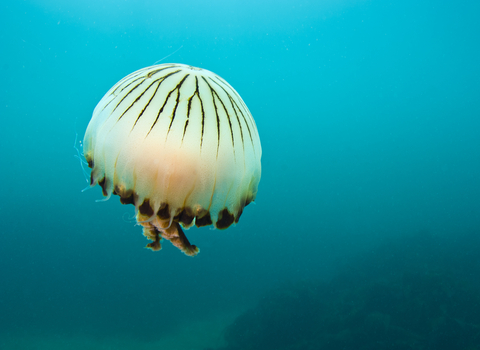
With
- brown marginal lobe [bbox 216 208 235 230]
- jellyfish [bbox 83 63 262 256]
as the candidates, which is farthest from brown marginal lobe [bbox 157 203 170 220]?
brown marginal lobe [bbox 216 208 235 230]

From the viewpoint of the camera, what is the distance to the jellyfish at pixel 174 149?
55.5 inches

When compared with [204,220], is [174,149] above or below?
above

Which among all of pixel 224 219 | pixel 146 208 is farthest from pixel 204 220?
pixel 146 208

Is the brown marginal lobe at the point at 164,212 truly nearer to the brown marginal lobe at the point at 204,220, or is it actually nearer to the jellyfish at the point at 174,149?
the jellyfish at the point at 174,149

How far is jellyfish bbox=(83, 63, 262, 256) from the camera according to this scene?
1411mm

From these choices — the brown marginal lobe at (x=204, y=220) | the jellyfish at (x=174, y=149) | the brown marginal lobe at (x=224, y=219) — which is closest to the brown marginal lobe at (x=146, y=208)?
the jellyfish at (x=174, y=149)

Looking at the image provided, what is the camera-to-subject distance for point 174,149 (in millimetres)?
1402

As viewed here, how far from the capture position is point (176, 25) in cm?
2144

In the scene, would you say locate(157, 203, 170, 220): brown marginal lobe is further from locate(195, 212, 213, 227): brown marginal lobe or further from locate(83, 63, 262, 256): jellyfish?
locate(195, 212, 213, 227): brown marginal lobe

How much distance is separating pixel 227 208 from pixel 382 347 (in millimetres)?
11019

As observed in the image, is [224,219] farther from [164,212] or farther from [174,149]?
[174,149]

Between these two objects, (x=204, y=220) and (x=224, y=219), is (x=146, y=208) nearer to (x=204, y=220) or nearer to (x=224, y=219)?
(x=204, y=220)

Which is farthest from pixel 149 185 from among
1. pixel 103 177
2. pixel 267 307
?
pixel 267 307

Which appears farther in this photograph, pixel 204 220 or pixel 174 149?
pixel 204 220
